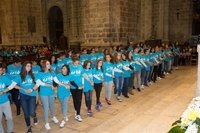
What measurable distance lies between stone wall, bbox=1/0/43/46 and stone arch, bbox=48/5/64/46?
10692mm

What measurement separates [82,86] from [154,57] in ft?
16.4

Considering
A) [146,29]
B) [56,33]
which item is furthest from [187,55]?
[56,33]

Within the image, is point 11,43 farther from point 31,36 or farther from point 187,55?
point 187,55

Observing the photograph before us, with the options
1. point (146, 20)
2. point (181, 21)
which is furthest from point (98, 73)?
point (181, 21)

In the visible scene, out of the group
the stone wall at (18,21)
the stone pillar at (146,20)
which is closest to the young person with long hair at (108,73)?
the stone wall at (18,21)

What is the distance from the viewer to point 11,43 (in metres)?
15.9

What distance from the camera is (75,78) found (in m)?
5.19

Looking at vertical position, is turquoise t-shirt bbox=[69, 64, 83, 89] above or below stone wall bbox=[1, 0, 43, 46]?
below

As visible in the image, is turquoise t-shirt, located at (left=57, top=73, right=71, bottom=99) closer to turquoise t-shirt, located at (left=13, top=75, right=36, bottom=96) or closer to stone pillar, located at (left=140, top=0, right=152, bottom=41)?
turquoise t-shirt, located at (left=13, top=75, right=36, bottom=96)

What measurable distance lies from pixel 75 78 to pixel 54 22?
2424 cm

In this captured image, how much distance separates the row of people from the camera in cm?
466

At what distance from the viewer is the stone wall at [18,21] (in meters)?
15.3

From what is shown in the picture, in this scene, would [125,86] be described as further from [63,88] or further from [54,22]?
[54,22]

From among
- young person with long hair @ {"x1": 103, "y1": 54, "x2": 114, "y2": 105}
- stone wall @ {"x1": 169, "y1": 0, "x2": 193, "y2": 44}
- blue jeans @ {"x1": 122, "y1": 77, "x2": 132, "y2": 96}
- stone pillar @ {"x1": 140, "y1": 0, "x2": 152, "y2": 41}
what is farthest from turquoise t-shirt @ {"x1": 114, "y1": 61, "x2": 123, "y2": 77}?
stone wall @ {"x1": 169, "y1": 0, "x2": 193, "y2": 44}
